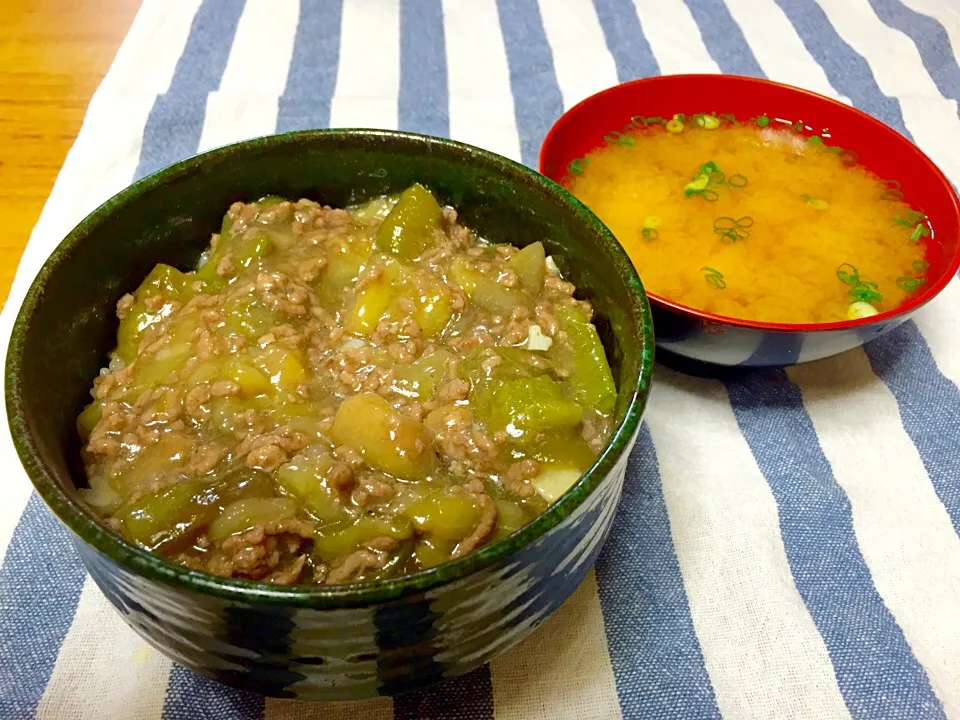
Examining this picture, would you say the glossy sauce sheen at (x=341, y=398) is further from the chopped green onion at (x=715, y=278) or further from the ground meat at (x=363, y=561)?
the chopped green onion at (x=715, y=278)

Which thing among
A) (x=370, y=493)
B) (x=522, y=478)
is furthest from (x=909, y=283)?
(x=370, y=493)

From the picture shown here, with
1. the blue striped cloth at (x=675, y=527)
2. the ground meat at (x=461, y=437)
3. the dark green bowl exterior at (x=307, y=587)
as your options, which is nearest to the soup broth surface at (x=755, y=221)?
the blue striped cloth at (x=675, y=527)

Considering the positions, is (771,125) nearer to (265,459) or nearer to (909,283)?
(909,283)


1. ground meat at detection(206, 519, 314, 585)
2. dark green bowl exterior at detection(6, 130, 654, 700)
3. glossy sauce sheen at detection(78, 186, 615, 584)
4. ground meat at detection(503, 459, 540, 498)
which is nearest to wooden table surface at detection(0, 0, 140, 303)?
dark green bowl exterior at detection(6, 130, 654, 700)

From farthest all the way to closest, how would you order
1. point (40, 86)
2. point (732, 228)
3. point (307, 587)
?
point (40, 86) → point (732, 228) → point (307, 587)

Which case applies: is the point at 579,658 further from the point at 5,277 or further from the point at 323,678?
the point at 5,277

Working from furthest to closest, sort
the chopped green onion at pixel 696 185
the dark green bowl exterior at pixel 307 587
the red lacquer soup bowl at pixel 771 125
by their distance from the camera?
the chopped green onion at pixel 696 185, the red lacquer soup bowl at pixel 771 125, the dark green bowl exterior at pixel 307 587

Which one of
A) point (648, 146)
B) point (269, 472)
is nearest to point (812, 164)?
point (648, 146)
